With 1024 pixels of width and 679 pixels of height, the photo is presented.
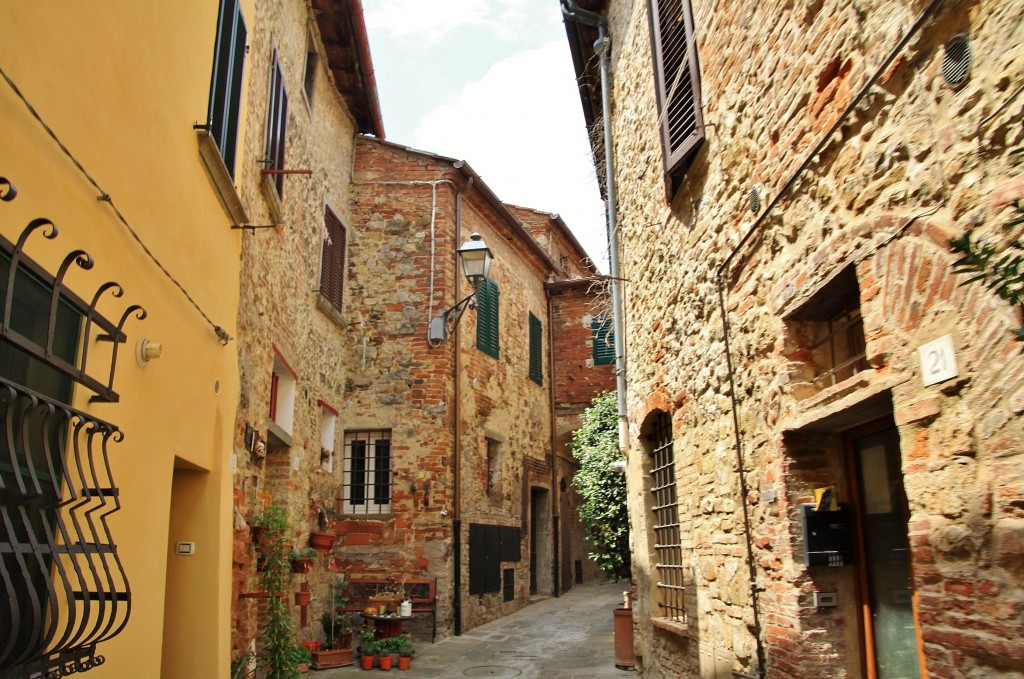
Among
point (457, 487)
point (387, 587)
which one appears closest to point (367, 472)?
point (457, 487)

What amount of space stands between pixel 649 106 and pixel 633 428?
293 cm

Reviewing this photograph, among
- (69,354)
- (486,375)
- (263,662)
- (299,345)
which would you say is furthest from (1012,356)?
(486,375)

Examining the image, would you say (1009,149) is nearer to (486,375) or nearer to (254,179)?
(254,179)

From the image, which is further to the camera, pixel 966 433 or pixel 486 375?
pixel 486 375

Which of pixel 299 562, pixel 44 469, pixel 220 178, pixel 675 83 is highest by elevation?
pixel 675 83

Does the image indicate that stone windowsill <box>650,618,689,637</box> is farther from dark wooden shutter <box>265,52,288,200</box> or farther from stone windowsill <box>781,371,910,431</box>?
dark wooden shutter <box>265,52,288,200</box>

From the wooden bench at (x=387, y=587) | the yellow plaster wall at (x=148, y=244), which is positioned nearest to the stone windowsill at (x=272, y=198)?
the yellow plaster wall at (x=148, y=244)

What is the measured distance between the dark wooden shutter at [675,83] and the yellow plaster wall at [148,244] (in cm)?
312

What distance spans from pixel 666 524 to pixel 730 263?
2816 mm

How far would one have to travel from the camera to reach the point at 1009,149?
2.40 m

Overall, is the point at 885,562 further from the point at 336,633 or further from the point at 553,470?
the point at 553,470

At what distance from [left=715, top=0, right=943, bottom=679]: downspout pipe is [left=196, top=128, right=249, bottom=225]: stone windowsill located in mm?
3205

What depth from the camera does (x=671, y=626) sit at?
615 cm

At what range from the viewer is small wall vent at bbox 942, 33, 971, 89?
260cm
